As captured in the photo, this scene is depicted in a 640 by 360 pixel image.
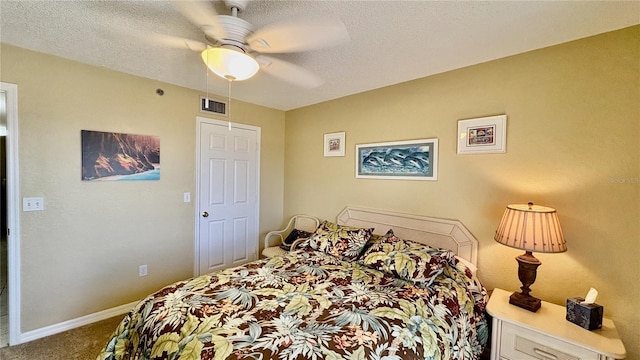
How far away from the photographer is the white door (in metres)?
3.13

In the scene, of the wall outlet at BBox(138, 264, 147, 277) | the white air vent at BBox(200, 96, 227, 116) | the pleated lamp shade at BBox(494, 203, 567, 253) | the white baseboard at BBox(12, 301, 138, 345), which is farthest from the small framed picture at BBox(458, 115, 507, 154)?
the white baseboard at BBox(12, 301, 138, 345)

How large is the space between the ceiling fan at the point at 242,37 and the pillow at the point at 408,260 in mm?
1657

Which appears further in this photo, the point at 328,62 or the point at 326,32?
the point at 328,62

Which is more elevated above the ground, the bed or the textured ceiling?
the textured ceiling

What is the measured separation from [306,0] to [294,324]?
174cm

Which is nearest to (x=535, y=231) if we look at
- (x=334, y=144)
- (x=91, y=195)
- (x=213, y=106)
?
(x=334, y=144)

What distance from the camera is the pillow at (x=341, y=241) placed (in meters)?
2.39

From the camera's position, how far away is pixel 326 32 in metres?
1.74

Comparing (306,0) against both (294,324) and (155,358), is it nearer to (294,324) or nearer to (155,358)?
(294,324)

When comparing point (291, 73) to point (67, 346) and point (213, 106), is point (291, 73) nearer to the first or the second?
point (213, 106)

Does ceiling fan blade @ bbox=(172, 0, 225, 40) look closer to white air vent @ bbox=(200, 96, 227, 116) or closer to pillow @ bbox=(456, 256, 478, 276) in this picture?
white air vent @ bbox=(200, 96, 227, 116)

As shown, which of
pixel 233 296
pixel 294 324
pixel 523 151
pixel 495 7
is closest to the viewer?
pixel 294 324

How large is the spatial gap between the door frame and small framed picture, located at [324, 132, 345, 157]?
2.80m

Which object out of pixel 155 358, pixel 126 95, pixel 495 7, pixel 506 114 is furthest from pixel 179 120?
pixel 506 114
